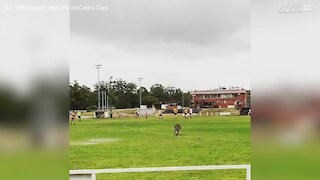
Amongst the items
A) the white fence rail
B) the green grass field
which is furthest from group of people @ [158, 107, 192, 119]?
the white fence rail

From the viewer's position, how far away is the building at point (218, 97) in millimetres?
1326

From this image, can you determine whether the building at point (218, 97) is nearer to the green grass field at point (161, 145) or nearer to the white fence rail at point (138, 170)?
the green grass field at point (161, 145)

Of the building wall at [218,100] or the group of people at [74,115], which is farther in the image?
the building wall at [218,100]

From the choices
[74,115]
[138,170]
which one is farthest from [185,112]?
[74,115]

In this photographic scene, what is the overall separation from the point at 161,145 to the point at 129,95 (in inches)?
8.0

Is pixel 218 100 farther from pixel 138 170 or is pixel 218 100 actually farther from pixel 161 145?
pixel 138 170

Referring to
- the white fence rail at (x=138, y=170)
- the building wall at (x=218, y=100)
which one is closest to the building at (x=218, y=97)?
the building wall at (x=218, y=100)

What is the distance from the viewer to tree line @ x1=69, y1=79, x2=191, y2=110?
125cm

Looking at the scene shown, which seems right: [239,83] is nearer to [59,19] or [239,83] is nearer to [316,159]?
[316,159]

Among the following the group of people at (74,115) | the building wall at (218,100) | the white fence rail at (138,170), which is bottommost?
the white fence rail at (138,170)

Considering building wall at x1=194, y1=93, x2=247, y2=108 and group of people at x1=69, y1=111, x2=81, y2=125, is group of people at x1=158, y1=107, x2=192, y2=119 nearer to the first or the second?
building wall at x1=194, y1=93, x2=247, y2=108

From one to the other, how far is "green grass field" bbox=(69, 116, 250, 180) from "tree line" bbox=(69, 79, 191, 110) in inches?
2.2

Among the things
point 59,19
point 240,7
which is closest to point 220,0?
point 240,7

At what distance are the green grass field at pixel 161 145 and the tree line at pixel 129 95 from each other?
0.05 metres
